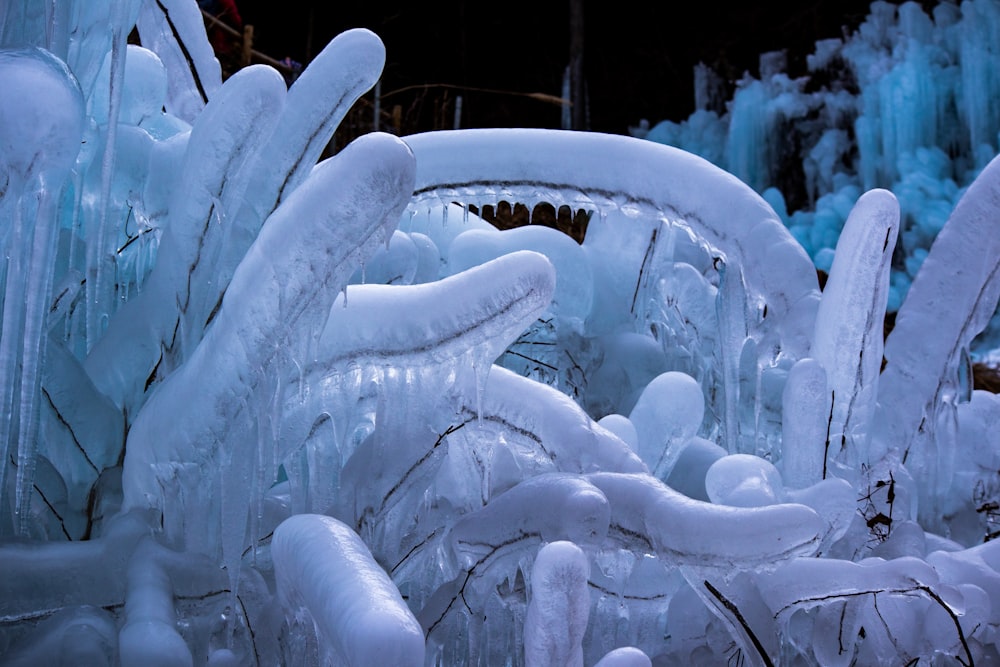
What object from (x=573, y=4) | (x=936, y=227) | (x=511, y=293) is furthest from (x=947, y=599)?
(x=573, y=4)

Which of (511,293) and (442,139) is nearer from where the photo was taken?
(511,293)

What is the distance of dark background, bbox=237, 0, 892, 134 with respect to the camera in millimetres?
12250

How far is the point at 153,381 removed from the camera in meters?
2.04

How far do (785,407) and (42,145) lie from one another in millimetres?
1616

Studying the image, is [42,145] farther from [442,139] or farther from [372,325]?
[442,139]

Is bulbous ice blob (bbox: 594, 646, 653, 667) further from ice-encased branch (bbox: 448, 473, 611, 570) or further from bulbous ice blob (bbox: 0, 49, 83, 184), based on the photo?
bulbous ice blob (bbox: 0, 49, 83, 184)

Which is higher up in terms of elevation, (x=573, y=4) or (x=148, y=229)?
(x=573, y=4)

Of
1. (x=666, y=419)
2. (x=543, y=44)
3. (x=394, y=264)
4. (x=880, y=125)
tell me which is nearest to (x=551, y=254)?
(x=394, y=264)

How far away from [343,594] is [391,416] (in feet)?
1.68

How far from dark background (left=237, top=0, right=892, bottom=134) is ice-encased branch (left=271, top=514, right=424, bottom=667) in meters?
11.0

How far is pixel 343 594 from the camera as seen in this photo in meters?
1.28

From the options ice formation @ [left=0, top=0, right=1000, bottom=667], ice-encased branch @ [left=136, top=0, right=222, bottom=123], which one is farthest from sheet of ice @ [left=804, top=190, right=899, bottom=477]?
ice-encased branch @ [left=136, top=0, right=222, bottom=123]

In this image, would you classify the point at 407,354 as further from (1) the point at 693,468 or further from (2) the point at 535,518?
(1) the point at 693,468

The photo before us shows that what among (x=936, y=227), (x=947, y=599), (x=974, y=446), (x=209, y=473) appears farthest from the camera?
(x=936, y=227)
